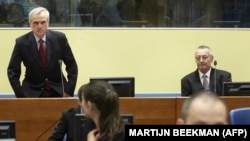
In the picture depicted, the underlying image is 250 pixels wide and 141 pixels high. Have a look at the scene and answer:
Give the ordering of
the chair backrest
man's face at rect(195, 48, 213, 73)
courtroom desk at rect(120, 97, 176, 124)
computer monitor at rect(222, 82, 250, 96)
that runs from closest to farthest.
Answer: the chair backrest → courtroom desk at rect(120, 97, 176, 124) → computer monitor at rect(222, 82, 250, 96) → man's face at rect(195, 48, 213, 73)

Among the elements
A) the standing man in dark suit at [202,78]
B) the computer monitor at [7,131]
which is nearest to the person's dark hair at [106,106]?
the computer monitor at [7,131]

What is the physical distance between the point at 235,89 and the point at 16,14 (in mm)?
3869

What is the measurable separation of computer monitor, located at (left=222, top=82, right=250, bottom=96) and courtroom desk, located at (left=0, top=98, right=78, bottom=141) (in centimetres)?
126

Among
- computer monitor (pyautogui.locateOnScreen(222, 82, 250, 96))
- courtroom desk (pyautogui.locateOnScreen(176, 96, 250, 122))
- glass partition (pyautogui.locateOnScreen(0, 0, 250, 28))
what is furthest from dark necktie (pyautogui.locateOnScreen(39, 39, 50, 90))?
glass partition (pyautogui.locateOnScreen(0, 0, 250, 28))

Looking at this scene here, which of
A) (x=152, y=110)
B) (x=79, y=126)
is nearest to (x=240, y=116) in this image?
(x=152, y=110)

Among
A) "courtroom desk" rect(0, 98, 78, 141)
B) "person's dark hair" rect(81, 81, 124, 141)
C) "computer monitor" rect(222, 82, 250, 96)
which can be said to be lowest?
"courtroom desk" rect(0, 98, 78, 141)

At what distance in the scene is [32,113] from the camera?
3977 millimetres

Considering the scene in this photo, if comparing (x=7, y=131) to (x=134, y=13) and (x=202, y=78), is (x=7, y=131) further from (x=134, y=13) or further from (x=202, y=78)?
(x=134, y=13)

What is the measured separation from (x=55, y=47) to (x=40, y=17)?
0.32 metres

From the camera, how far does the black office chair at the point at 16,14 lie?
710 centimetres

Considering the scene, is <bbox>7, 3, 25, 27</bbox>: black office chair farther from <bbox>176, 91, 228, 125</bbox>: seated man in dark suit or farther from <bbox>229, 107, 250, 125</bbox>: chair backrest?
<bbox>176, 91, 228, 125</bbox>: seated man in dark suit

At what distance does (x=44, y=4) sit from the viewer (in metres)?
7.18

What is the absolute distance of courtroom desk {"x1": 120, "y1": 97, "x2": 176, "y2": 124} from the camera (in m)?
4.04

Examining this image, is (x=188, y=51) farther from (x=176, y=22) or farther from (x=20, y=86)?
(x=20, y=86)
